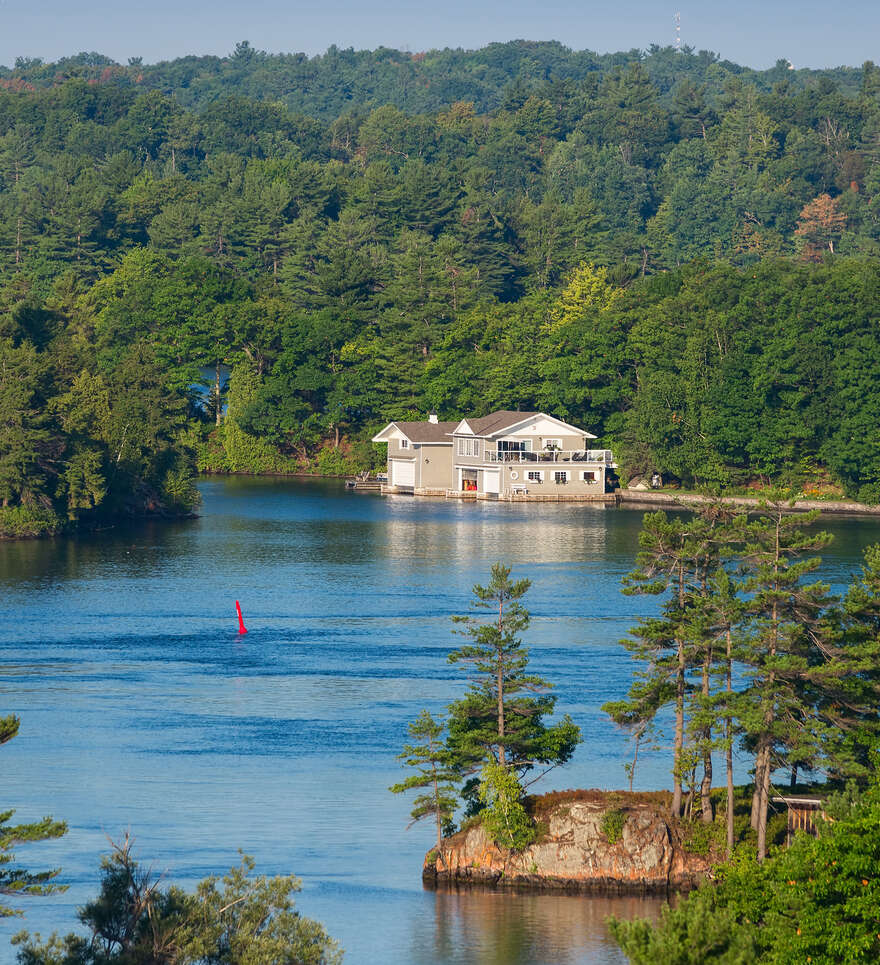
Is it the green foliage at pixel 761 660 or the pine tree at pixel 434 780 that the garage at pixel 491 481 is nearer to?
the green foliage at pixel 761 660

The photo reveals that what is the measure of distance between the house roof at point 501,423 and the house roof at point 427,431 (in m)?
1.94

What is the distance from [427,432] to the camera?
131 meters

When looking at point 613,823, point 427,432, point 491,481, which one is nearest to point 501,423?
point 491,481

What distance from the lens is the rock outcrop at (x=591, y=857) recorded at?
39906mm

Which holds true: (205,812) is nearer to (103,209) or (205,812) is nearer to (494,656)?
(494,656)

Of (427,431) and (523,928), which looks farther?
(427,431)

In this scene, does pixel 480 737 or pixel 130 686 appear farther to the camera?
pixel 130 686

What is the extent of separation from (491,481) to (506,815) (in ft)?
288

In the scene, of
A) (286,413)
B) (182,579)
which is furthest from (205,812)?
(286,413)

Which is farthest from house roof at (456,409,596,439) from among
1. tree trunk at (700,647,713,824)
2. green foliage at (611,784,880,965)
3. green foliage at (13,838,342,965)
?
green foliage at (13,838,342,965)

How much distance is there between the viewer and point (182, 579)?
283 feet

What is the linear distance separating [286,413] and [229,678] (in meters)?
79.6

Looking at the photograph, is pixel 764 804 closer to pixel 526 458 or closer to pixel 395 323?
pixel 526 458

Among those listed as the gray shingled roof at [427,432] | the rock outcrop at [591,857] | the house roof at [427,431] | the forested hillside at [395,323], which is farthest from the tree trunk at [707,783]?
the house roof at [427,431]
